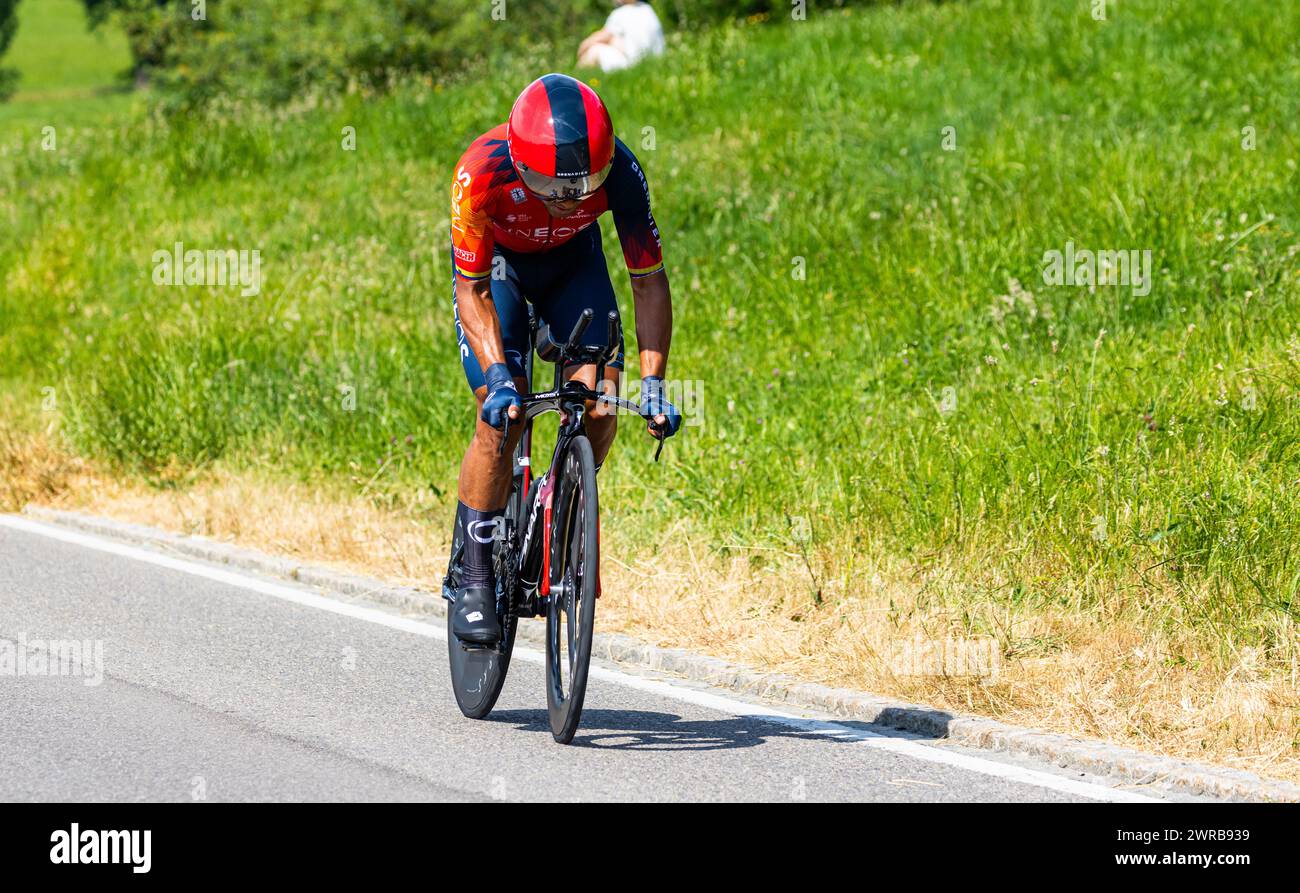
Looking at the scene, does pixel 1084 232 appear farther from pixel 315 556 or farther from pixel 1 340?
pixel 1 340

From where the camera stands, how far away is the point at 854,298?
11.8 meters

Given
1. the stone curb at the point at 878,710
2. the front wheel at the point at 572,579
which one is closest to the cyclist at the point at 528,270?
the front wheel at the point at 572,579

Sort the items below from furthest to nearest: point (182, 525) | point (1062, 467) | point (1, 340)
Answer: point (1, 340) → point (182, 525) → point (1062, 467)

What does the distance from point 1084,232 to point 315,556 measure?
574 cm

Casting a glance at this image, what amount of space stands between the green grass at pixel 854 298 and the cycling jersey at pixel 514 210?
221cm

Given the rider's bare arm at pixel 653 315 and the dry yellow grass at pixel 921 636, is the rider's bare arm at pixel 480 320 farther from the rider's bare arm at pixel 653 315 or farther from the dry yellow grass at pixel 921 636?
the dry yellow grass at pixel 921 636

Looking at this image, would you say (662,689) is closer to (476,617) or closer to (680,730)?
(680,730)

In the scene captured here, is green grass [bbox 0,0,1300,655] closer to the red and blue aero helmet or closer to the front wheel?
the front wheel

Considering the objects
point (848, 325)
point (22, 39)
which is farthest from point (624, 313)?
point (22, 39)

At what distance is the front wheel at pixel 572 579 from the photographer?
5523mm

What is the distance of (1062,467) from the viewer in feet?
26.5

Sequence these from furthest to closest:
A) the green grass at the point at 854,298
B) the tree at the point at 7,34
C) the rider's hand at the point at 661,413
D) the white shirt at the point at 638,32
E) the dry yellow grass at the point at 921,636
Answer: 1. the tree at the point at 7,34
2. the white shirt at the point at 638,32
3. the green grass at the point at 854,298
4. the dry yellow grass at the point at 921,636
5. the rider's hand at the point at 661,413

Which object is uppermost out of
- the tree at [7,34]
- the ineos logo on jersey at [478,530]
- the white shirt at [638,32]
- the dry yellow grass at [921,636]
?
the tree at [7,34]
